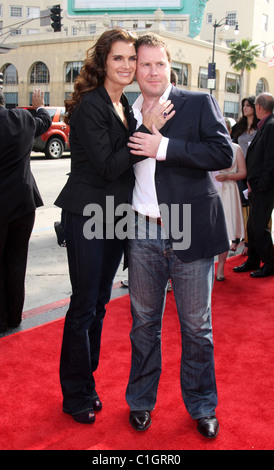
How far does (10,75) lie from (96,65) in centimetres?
4626

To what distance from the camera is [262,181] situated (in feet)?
16.6

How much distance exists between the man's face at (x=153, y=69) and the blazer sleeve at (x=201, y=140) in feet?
0.58

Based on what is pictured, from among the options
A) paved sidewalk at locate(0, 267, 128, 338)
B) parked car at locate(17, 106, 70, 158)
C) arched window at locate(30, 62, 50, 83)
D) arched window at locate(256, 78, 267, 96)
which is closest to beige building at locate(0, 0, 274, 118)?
arched window at locate(30, 62, 50, 83)

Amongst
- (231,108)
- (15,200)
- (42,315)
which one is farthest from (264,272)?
(231,108)

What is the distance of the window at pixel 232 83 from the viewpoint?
50.0m

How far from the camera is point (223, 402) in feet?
9.46

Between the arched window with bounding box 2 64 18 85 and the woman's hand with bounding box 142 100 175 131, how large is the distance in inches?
1806

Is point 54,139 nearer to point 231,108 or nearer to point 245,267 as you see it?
point 245,267

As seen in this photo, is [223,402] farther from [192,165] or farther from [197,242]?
[192,165]

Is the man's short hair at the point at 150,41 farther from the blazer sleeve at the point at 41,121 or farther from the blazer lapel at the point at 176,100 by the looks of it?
the blazer sleeve at the point at 41,121

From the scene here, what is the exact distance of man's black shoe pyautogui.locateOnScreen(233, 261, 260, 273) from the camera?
5578 mm

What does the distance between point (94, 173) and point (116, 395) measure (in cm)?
140

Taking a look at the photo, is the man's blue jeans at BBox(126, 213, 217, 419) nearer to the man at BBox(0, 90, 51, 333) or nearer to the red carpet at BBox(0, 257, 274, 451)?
the red carpet at BBox(0, 257, 274, 451)

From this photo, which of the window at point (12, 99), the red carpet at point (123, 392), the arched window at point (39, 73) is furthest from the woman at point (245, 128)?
the window at point (12, 99)
